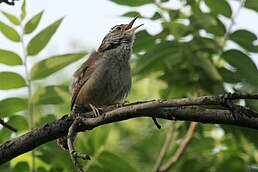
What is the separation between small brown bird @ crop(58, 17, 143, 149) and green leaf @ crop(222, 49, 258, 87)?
818 millimetres

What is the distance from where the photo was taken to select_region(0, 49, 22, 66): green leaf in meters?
3.99

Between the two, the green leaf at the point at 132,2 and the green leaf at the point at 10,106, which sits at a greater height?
the green leaf at the point at 132,2

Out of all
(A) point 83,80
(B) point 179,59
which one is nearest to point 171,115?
(B) point 179,59

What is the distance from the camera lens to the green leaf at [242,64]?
4166 mm

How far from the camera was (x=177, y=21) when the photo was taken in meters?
4.58

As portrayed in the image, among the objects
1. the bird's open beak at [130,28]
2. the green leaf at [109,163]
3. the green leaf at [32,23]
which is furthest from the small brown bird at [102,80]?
the green leaf at [32,23]

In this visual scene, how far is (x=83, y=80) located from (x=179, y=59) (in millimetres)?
839

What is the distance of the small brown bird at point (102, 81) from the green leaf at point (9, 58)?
2.26ft

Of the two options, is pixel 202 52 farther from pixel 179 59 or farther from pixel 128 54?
pixel 128 54

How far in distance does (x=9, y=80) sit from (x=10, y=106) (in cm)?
19

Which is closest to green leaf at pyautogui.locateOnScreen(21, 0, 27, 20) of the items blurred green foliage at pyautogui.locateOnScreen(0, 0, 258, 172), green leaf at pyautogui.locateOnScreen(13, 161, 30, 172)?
blurred green foliage at pyautogui.locateOnScreen(0, 0, 258, 172)

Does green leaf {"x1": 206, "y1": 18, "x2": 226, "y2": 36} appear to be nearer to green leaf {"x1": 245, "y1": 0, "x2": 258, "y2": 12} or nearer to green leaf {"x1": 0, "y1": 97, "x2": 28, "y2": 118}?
green leaf {"x1": 245, "y1": 0, "x2": 258, "y2": 12}

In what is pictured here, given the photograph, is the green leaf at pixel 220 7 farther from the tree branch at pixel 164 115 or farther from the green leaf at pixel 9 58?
the tree branch at pixel 164 115

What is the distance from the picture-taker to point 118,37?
5.28m
